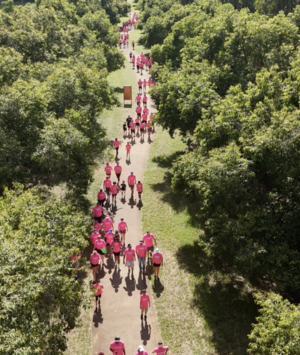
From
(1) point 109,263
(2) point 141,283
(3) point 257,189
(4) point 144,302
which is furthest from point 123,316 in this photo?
(3) point 257,189

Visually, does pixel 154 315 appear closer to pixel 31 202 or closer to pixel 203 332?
pixel 203 332

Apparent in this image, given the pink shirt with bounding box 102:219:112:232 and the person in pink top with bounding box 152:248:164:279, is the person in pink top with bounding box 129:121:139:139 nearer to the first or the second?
the pink shirt with bounding box 102:219:112:232

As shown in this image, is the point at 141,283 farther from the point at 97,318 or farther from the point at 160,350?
the point at 160,350

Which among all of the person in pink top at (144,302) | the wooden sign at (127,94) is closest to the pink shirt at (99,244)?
the person in pink top at (144,302)

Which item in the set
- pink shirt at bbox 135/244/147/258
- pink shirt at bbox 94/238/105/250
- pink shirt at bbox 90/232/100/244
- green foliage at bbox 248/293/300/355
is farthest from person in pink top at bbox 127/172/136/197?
green foliage at bbox 248/293/300/355

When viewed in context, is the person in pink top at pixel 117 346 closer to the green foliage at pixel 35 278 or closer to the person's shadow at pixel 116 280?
the green foliage at pixel 35 278

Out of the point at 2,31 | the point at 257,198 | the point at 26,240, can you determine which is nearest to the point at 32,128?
the point at 26,240
